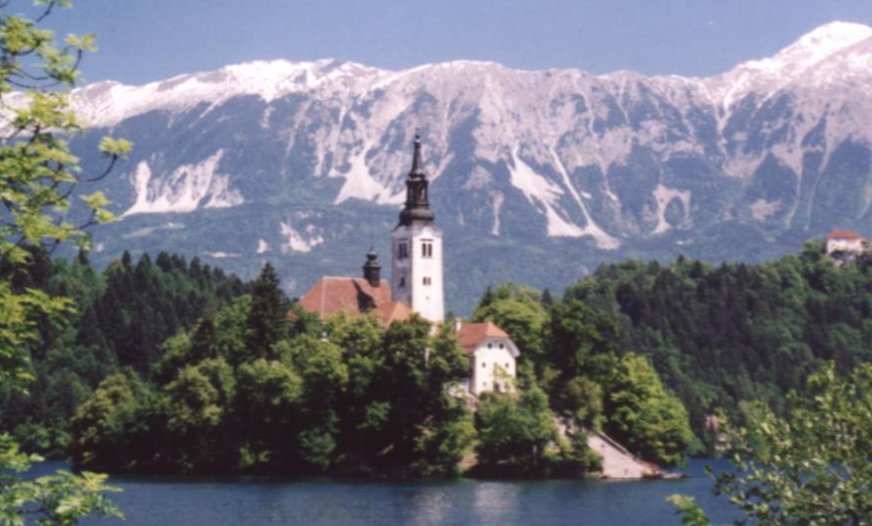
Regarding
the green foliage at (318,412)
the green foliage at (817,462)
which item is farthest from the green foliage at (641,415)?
the green foliage at (817,462)

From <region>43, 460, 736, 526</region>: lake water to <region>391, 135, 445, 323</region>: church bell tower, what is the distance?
46715mm

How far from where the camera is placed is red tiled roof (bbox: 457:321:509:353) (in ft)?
410

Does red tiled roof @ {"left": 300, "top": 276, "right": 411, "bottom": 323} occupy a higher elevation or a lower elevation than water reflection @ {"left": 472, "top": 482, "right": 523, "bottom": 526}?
higher

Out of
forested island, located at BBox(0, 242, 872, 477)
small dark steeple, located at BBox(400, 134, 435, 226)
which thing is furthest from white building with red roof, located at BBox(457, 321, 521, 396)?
small dark steeple, located at BBox(400, 134, 435, 226)

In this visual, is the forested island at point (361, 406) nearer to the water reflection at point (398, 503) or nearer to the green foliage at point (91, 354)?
the green foliage at point (91, 354)

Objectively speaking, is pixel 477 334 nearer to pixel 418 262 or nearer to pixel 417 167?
pixel 418 262

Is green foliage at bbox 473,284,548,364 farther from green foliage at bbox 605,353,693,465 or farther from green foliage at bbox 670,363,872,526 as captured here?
green foliage at bbox 670,363,872,526

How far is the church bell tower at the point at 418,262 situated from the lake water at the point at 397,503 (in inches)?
1839

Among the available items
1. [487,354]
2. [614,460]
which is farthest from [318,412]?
[614,460]

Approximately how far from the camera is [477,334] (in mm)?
126188

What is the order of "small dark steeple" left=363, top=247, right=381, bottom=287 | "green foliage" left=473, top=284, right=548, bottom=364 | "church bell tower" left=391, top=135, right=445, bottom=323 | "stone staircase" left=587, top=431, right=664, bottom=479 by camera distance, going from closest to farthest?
"stone staircase" left=587, top=431, right=664, bottom=479 → "green foliage" left=473, top=284, right=548, bottom=364 → "small dark steeple" left=363, top=247, right=381, bottom=287 → "church bell tower" left=391, top=135, right=445, bottom=323

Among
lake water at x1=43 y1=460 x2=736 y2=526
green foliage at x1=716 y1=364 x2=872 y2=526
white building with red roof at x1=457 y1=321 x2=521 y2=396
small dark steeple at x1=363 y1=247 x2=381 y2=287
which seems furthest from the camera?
small dark steeple at x1=363 y1=247 x2=381 y2=287

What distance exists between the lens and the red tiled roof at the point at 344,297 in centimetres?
14312

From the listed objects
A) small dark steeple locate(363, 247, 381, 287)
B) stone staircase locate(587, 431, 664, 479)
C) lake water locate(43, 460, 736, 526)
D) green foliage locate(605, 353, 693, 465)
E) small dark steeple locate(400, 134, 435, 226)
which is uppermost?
small dark steeple locate(400, 134, 435, 226)
